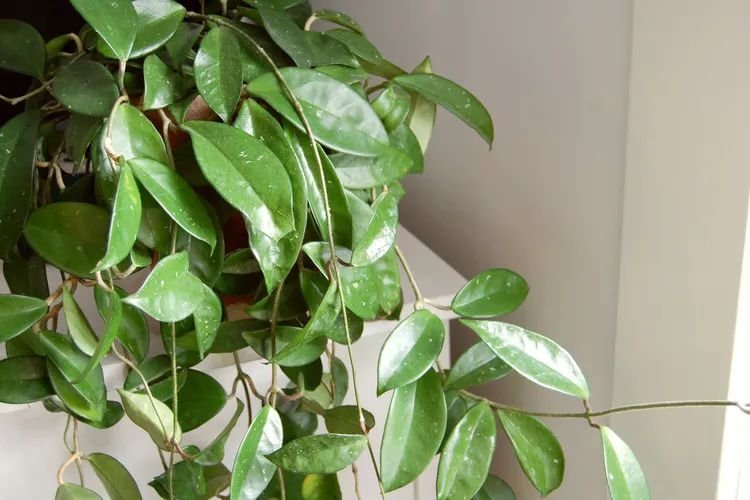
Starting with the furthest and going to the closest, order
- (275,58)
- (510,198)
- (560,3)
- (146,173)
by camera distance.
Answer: (510,198), (560,3), (275,58), (146,173)

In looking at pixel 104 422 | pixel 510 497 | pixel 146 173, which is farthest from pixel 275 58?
pixel 510 497

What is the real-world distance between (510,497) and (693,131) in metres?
0.32

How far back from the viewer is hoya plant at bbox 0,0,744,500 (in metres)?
0.47

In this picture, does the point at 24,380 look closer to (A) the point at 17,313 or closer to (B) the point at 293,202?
(A) the point at 17,313

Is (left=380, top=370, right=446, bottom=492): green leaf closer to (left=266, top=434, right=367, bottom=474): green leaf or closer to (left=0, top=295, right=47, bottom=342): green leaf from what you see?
(left=266, top=434, right=367, bottom=474): green leaf

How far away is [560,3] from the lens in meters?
0.67

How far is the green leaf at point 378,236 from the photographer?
1.61 feet

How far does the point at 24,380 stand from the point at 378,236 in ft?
0.83

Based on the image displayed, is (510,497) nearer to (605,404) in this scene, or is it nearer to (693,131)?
(605,404)

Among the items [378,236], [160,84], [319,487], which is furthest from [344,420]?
[160,84]

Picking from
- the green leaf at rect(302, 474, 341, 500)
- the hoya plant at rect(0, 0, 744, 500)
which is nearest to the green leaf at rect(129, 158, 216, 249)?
the hoya plant at rect(0, 0, 744, 500)

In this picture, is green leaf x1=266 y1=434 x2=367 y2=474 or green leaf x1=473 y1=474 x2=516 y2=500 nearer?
green leaf x1=266 y1=434 x2=367 y2=474

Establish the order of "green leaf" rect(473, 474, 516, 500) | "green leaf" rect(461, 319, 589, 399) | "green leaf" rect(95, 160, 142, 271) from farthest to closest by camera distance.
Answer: "green leaf" rect(473, 474, 516, 500), "green leaf" rect(461, 319, 589, 399), "green leaf" rect(95, 160, 142, 271)

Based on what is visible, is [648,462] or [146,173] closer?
[146,173]
